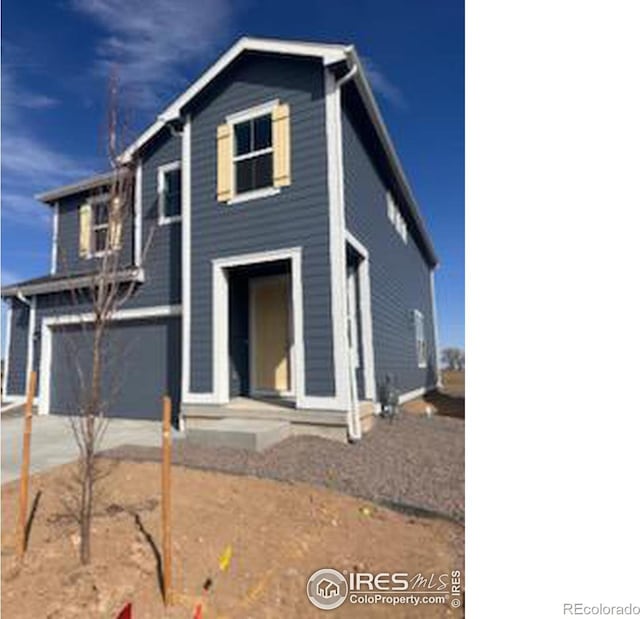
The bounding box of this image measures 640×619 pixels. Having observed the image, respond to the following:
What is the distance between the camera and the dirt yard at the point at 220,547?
2633 mm

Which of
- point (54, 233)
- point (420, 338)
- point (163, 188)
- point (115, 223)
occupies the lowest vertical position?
point (420, 338)

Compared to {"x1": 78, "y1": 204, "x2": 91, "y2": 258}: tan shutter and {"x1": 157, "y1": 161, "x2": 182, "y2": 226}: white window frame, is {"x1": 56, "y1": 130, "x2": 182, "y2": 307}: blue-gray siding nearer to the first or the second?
{"x1": 157, "y1": 161, "x2": 182, "y2": 226}: white window frame

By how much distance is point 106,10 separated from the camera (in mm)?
5891

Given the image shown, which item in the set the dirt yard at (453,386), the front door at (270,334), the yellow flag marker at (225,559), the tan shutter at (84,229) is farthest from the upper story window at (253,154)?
the dirt yard at (453,386)

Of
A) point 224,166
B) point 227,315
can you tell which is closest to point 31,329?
point 227,315

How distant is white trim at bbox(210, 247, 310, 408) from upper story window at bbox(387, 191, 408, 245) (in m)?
4.89

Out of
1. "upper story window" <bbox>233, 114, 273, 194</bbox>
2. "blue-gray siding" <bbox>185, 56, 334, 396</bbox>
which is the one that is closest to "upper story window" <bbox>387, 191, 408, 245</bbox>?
"upper story window" <bbox>233, 114, 273, 194</bbox>

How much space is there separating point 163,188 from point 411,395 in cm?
852

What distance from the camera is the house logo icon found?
273 centimetres

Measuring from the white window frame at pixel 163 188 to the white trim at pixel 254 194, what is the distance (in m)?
1.78

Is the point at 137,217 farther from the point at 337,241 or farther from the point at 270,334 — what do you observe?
the point at 337,241

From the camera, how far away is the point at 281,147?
293 inches

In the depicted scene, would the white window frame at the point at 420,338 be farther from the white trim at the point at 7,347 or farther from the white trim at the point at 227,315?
the white trim at the point at 7,347
